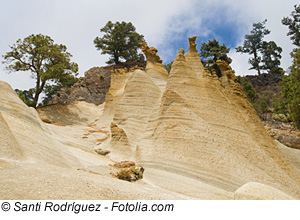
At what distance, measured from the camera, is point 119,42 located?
42.4 m

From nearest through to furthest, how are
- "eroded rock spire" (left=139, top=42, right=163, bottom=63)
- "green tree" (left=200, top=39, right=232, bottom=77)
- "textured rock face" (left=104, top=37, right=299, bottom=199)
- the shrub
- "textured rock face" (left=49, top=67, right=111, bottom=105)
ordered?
"textured rock face" (left=104, top=37, right=299, bottom=199) → "eroded rock spire" (left=139, top=42, right=163, bottom=63) → the shrub → "textured rock face" (left=49, top=67, right=111, bottom=105) → "green tree" (left=200, top=39, right=232, bottom=77)

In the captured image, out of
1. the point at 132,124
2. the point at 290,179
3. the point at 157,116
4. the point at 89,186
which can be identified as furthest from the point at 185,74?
the point at 89,186

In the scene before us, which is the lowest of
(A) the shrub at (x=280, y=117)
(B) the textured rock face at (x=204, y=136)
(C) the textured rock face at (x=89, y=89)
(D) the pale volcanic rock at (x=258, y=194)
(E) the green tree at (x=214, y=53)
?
(D) the pale volcanic rock at (x=258, y=194)

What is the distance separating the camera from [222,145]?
335 inches

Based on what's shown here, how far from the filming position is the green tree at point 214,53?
36953 millimetres

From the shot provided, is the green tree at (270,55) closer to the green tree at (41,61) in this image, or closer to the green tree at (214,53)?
the green tree at (214,53)

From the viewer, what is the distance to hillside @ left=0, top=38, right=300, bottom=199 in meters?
4.50

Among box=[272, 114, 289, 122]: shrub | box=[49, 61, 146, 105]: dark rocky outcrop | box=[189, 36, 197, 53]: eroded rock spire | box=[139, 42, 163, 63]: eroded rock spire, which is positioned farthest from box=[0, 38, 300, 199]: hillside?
box=[272, 114, 289, 122]: shrub

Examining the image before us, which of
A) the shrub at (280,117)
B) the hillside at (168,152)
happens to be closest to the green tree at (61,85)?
the hillside at (168,152)

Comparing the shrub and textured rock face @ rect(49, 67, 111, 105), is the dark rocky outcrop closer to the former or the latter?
textured rock face @ rect(49, 67, 111, 105)

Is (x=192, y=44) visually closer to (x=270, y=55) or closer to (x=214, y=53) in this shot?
(x=214, y=53)

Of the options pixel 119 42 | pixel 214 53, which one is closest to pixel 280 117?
pixel 214 53

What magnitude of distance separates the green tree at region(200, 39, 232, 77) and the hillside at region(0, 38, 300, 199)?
81.3ft

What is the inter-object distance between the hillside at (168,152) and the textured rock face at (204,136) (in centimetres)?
3
